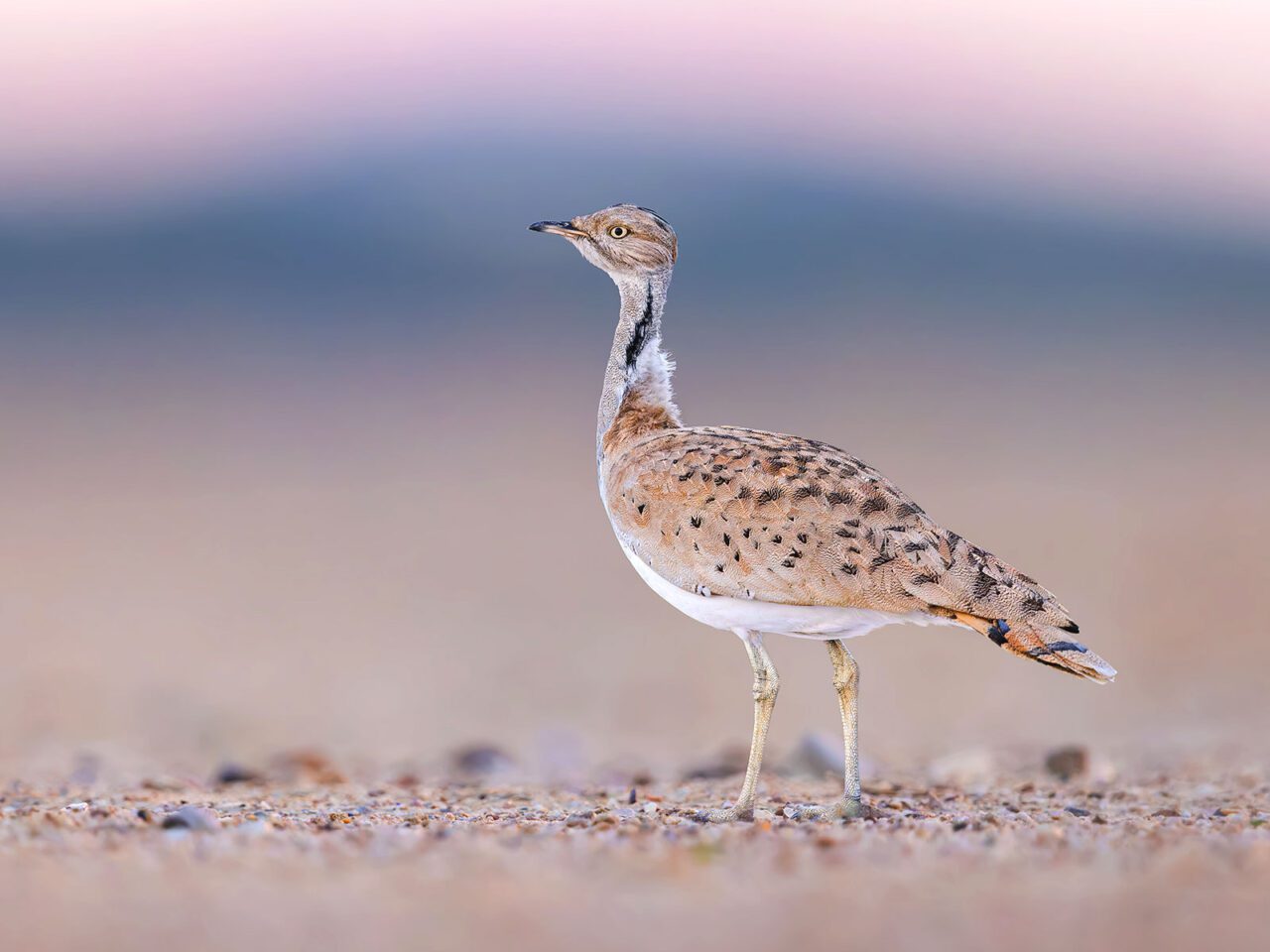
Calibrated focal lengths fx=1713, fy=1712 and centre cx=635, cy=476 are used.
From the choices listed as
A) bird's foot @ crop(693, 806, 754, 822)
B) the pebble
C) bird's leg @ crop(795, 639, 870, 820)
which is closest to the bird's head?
bird's leg @ crop(795, 639, 870, 820)

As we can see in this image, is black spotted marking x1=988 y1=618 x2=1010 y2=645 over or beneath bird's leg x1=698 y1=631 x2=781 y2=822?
over

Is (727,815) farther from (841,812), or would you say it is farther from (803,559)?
(803,559)

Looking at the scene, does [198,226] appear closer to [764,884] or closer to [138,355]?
[138,355]

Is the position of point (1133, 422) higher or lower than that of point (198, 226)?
lower

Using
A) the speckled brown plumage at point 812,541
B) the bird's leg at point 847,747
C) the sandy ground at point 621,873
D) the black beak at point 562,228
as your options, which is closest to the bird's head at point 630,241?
the black beak at point 562,228

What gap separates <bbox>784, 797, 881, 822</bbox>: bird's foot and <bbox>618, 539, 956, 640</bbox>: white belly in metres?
0.68

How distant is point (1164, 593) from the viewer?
17828mm

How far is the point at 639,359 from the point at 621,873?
11.2ft

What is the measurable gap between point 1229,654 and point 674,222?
92.9 feet

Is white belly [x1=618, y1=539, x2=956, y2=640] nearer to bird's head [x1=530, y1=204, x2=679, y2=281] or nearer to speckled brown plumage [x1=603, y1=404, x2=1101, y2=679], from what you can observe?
speckled brown plumage [x1=603, y1=404, x2=1101, y2=679]

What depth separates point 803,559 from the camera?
21.7 ft

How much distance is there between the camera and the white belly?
661cm

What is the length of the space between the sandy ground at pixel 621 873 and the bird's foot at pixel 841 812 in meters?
0.09

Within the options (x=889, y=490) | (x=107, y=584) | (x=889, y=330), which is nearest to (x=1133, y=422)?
(x=889, y=330)
